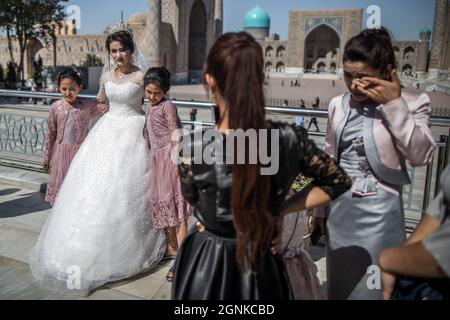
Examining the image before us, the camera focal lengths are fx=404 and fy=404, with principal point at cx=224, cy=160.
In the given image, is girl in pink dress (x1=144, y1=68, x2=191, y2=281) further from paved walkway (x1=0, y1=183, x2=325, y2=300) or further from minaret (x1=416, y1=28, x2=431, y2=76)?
minaret (x1=416, y1=28, x2=431, y2=76)

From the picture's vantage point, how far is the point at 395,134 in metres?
1.66

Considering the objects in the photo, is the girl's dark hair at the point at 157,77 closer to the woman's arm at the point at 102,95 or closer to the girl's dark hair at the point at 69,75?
the woman's arm at the point at 102,95

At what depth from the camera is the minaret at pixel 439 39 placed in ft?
130

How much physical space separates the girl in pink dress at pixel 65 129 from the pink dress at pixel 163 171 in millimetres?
837

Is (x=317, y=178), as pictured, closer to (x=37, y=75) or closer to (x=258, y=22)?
(x=37, y=75)

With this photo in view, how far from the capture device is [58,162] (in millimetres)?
3477

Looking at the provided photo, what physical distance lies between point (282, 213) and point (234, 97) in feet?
1.58

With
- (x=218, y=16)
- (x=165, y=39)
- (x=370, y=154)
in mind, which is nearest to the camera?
(x=370, y=154)

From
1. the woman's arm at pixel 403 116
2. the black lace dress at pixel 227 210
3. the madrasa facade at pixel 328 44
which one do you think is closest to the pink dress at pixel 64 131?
the black lace dress at pixel 227 210

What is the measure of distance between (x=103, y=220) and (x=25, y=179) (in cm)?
273

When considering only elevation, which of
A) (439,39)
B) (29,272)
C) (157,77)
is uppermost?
(439,39)

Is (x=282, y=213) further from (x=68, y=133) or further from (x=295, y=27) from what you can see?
(x=295, y=27)

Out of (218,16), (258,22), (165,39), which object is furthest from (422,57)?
(165,39)
